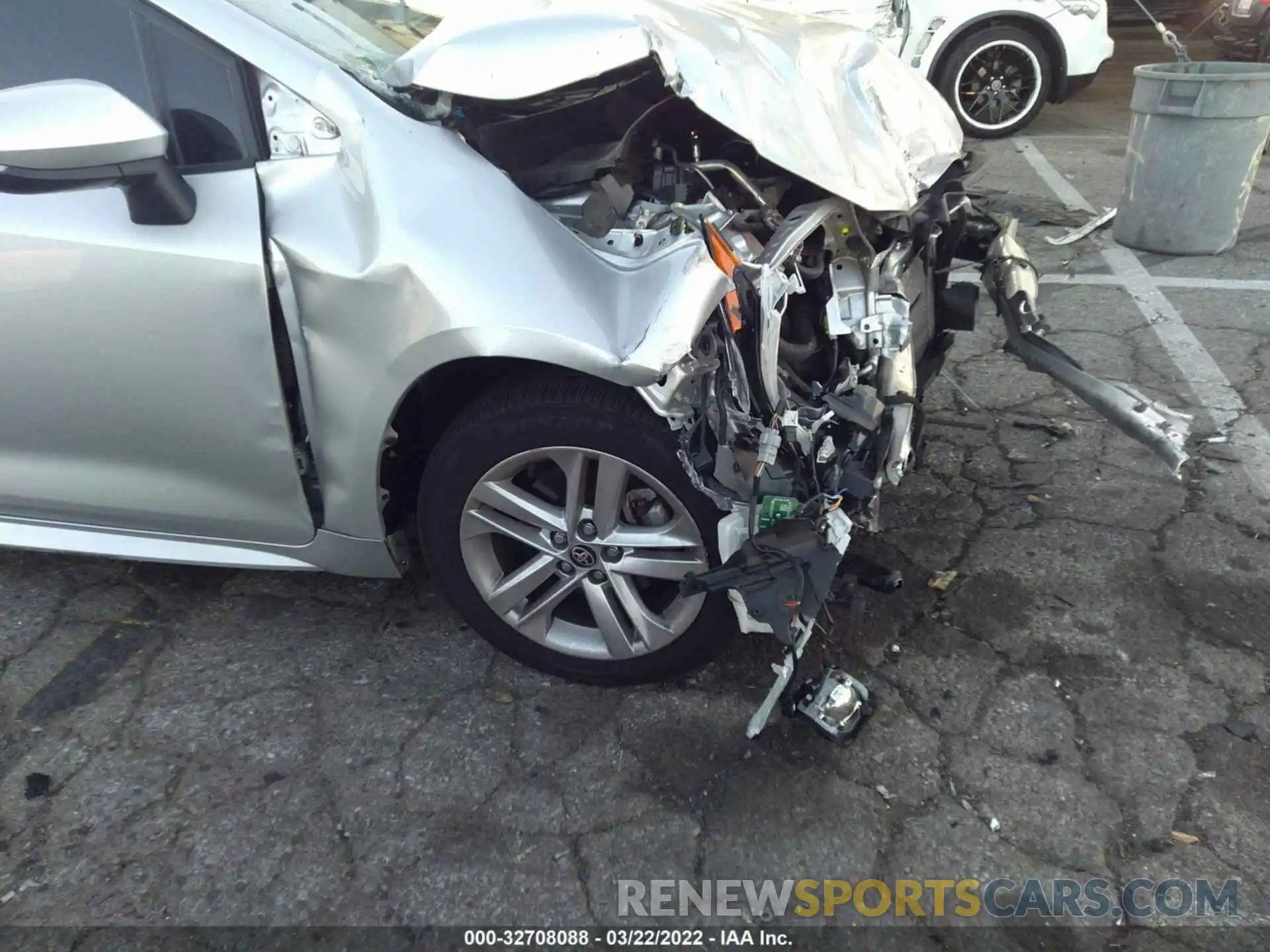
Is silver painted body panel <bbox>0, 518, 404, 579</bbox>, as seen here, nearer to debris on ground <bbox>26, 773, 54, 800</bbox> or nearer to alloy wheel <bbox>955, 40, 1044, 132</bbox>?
debris on ground <bbox>26, 773, 54, 800</bbox>

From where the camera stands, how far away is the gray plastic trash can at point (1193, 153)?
4.38 m

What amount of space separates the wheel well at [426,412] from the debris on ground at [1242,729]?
174cm

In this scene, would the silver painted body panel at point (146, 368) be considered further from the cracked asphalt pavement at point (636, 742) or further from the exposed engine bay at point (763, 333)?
the exposed engine bay at point (763, 333)

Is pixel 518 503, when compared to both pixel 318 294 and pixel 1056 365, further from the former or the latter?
pixel 1056 365

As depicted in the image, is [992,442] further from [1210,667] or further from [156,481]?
[156,481]

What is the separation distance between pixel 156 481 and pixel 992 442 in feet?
8.65

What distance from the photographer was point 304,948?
179 cm

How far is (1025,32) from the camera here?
676 cm

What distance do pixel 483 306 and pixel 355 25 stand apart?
1030 mm

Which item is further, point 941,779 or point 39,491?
point 39,491

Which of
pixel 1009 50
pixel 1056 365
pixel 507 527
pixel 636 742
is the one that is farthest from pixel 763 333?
pixel 1009 50

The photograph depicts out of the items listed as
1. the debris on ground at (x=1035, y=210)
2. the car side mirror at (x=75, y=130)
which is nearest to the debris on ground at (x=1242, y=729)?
the car side mirror at (x=75, y=130)

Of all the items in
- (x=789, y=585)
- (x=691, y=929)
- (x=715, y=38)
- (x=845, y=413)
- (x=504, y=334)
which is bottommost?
(x=691, y=929)

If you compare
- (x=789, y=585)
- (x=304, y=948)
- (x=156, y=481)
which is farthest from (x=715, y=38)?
(x=304, y=948)
